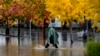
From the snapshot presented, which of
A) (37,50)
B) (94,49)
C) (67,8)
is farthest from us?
(67,8)

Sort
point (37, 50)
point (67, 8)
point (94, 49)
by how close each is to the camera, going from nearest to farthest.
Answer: point (94, 49), point (37, 50), point (67, 8)

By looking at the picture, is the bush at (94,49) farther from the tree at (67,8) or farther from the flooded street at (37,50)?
the tree at (67,8)

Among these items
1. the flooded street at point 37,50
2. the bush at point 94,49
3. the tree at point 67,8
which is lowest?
the flooded street at point 37,50

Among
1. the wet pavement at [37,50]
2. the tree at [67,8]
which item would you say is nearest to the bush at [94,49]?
the wet pavement at [37,50]

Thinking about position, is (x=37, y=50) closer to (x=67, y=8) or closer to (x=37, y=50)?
(x=37, y=50)

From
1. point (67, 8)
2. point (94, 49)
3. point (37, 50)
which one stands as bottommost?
point (37, 50)

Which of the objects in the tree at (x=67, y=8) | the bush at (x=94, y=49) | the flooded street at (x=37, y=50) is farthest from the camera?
the tree at (x=67, y=8)

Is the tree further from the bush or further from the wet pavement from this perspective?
the bush

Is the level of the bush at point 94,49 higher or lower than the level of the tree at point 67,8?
lower

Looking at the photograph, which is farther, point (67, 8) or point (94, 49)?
point (67, 8)

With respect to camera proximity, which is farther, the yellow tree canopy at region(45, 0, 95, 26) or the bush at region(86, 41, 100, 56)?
the yellow tree canopy at region(45, 0, 95, 26)

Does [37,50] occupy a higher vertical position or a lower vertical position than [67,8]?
lower

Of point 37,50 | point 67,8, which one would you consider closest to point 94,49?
point 37,50

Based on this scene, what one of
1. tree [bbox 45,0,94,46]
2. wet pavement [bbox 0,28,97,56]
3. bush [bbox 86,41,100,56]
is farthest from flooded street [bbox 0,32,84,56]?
bush [bbox 86,41,100,56]
